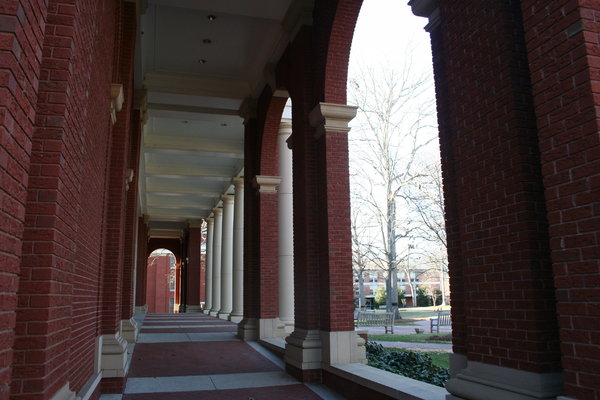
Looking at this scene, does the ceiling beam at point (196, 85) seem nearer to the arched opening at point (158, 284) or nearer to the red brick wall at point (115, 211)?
the red brick wall at point (115, 211)

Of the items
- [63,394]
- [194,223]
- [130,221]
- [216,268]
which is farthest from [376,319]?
[194,223]

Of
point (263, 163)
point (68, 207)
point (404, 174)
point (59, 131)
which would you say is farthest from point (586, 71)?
point (404, 174)

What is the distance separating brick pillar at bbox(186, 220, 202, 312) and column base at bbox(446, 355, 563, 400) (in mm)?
31315

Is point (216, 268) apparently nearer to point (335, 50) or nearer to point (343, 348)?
point (343, 348)

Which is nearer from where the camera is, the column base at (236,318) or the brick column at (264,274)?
the brick column at (264,274)

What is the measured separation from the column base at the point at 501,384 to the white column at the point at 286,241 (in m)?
7.94

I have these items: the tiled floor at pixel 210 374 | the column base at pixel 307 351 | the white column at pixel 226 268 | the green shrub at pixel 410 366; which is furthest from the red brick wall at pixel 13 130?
the white column at pixel 226 268

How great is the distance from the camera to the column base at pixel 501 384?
11.4 ft

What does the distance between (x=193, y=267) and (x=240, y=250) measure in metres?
17.1

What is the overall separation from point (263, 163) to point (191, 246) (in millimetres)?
23026

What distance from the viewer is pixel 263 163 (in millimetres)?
13094

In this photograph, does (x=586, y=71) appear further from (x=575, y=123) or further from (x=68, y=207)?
(x=68, y=207)

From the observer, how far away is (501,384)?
12.3ft

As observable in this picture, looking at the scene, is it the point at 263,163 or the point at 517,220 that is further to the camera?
the point at 263,163
